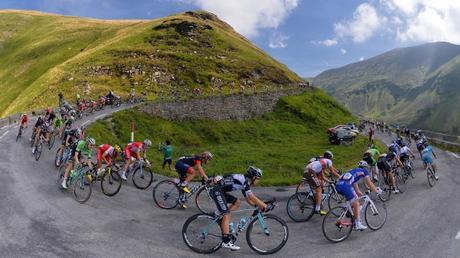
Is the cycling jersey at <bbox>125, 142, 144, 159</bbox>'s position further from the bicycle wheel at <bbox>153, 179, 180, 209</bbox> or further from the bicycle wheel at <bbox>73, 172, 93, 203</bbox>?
the bicycle wheel at <bbox>153, 179, 180, 209</bbox>

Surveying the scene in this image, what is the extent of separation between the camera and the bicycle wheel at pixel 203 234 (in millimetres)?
11039

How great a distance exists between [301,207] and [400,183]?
26.0 feet

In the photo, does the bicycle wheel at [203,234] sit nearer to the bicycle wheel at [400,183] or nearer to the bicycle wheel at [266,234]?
the bicycle wheel at [266,234]

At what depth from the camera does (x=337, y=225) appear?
12211mm

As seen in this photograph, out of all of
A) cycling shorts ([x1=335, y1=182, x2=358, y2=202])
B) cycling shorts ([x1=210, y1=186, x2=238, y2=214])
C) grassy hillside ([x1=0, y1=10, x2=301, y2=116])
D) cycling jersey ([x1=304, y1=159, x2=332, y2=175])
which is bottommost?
cycling shorts ([x1=210, y1=186, x2=238, y2=214])

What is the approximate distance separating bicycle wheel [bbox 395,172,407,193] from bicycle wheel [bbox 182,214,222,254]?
12.3m

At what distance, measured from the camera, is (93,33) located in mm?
135250

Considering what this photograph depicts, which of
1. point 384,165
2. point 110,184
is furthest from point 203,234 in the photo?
point 384,165

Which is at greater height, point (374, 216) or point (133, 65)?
point (133, 65)

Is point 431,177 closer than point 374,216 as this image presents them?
No

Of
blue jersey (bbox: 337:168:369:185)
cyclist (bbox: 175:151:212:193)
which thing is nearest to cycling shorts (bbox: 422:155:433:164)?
blue jersey (bbox: 337:168:369:185)

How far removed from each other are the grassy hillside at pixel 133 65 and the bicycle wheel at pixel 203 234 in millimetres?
47915

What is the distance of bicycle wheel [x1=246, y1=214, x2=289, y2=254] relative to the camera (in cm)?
1116

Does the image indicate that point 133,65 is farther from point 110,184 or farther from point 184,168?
point 184,168
